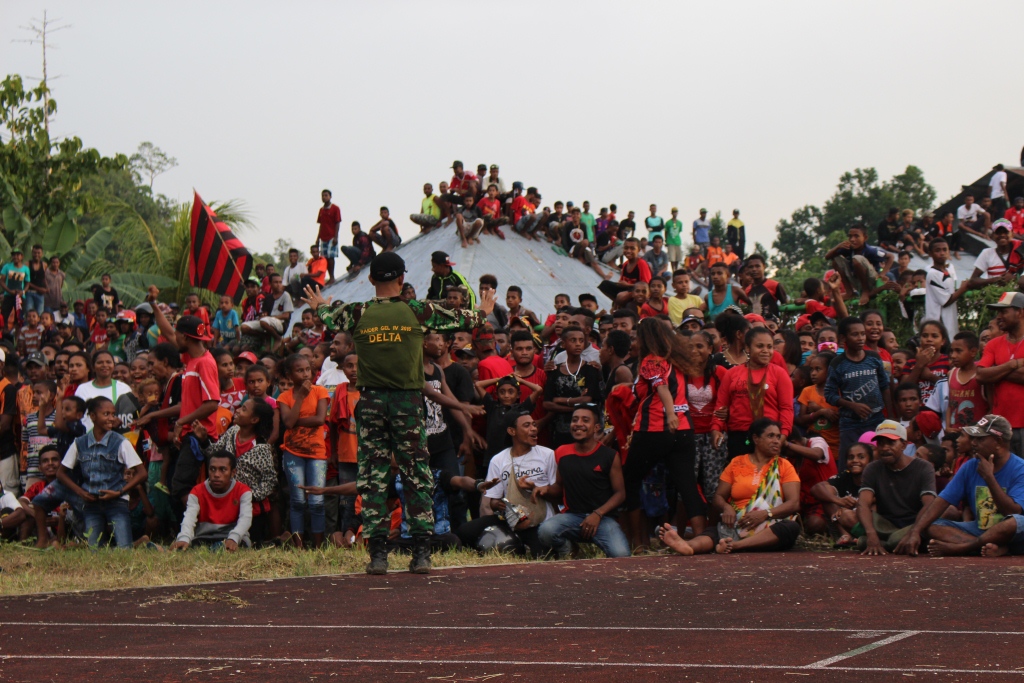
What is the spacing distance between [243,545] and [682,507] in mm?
3751

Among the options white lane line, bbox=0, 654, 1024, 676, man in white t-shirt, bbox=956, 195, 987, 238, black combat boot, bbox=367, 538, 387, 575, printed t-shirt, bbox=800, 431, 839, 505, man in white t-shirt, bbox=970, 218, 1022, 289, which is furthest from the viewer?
man in white t-shirt, bbox=956, 195, 987, 238

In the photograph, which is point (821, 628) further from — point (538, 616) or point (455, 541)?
point (455, 541)

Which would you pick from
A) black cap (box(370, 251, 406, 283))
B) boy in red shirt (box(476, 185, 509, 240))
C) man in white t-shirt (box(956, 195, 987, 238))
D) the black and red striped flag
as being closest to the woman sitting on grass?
black cap (box(370, 251, 406, 283))

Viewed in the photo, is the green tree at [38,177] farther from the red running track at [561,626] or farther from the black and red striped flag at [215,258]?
the red running track at [561,626]

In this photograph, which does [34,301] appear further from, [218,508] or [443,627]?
[443,627]

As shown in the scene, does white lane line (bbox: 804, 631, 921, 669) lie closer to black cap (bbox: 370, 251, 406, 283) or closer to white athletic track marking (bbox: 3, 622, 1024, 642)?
white athletic track marking (bbox: 3, 622, 1024, 642)

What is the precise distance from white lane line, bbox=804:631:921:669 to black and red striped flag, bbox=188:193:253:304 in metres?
15.7

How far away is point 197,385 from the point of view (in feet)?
36.3

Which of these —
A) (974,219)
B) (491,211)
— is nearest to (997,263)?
(974,219)

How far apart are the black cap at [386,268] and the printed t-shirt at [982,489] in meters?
4.26

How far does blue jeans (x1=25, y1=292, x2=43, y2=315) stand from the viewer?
21.0 metres

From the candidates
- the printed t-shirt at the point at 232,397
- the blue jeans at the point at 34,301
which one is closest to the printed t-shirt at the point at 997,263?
the printed t-shirt at the point at 232,397

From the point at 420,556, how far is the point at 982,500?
403cm

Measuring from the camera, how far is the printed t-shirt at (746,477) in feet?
31.7
